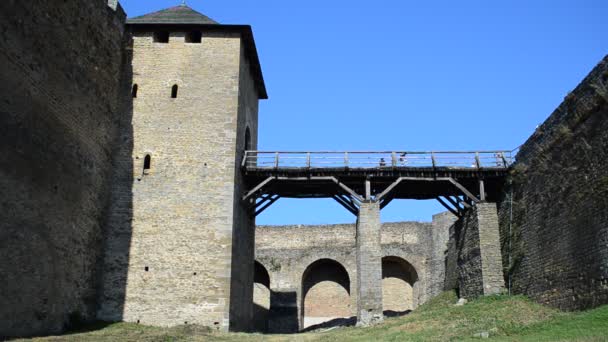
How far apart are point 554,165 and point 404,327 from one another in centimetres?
521

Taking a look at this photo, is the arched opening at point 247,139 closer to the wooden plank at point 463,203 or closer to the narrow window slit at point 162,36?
the narrow window slit at point 162,36

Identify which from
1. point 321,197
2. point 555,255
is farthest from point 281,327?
point 555,255

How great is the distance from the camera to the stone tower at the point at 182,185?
15055 millimetres

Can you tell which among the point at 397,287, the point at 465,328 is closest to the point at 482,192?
the point at 465,328

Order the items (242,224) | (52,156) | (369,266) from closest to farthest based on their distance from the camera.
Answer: (52,156), (369,266), (242,224)

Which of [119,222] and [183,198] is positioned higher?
[183,198]

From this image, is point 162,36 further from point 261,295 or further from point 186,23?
point 261,295

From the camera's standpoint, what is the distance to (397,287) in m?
26.4

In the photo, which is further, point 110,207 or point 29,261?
point 110,207

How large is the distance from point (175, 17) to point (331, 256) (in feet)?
39.1

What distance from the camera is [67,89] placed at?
13250 mm

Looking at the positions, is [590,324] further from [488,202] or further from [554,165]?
[488,202]

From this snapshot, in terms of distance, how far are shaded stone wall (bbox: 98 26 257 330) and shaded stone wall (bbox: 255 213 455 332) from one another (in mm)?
6613

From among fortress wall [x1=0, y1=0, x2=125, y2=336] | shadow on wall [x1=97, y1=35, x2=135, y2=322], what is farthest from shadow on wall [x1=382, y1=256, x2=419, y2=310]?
fortress wall [x1=0, y1=0, x2=125, y2=336]
